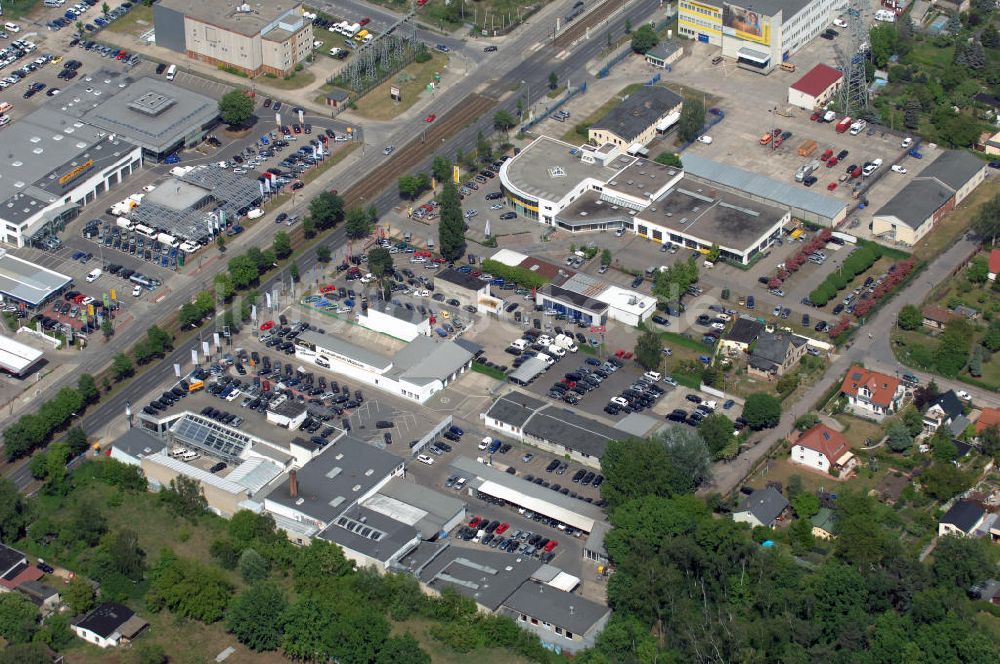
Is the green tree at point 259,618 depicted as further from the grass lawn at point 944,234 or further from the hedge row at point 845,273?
the grass lawn at point 944,234

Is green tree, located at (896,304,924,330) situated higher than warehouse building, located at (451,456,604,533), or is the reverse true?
green tree, located at (896,304,924,330)

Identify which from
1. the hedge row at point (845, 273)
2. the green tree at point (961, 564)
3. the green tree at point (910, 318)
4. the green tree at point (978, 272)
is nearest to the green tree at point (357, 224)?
the hedge row at point (845, 273)

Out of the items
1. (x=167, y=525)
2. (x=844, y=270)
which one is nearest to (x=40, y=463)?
(x=167, y=525)

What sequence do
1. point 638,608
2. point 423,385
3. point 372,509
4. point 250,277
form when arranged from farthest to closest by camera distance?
point 250,277
point 423,385
point 372,509
point 638,608

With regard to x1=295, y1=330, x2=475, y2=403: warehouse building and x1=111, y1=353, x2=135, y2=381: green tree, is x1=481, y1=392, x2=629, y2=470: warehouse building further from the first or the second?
x1=111, y1=353, x2=135, y2=381: green tree

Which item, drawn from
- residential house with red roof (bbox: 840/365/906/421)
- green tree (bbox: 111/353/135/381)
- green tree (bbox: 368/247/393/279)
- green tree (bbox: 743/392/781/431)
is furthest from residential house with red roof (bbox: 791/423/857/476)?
green tree (bbox: 111/353/135/381)

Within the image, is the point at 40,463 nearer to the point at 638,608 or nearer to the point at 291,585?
the point at 291,585
